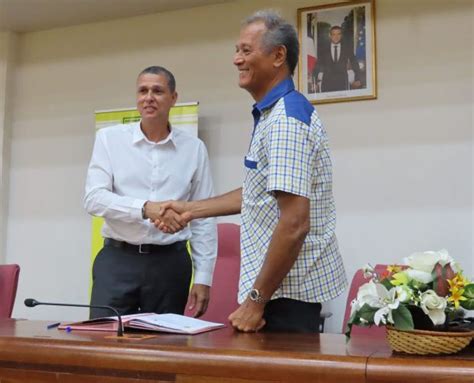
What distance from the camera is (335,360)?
1121mm

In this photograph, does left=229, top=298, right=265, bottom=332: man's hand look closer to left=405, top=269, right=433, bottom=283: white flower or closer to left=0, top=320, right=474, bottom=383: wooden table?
left=0, top=320, right=474, bottom=383: wooden table

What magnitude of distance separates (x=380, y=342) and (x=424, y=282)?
0.25m

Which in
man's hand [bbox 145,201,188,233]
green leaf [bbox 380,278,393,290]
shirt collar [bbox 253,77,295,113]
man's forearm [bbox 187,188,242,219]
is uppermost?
shirt collar [bbox 253,77,295,113]

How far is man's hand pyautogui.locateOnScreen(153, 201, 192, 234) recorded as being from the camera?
7.13ft

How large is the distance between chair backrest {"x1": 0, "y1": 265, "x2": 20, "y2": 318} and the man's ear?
205cm

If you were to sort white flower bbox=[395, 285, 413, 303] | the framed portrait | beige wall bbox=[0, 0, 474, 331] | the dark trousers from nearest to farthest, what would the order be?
white flower bbox=[395, 285, 413, 303] < the dark trousers < beige wall bbox=[0, 0, 474, 331] < the framed portrait

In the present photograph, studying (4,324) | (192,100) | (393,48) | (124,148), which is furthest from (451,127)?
(4,324)

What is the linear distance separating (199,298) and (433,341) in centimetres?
130

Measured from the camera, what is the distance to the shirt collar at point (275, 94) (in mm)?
1696

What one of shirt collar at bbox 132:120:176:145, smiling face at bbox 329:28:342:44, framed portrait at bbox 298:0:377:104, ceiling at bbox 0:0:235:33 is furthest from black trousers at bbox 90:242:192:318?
ceiling at bbox 0:0:235:33

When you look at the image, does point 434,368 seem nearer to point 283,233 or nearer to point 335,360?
point 335,360

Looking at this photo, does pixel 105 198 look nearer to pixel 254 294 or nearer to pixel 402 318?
pixel 254 294

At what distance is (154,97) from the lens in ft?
7.98

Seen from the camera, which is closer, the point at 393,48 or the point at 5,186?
the point at 393,48
